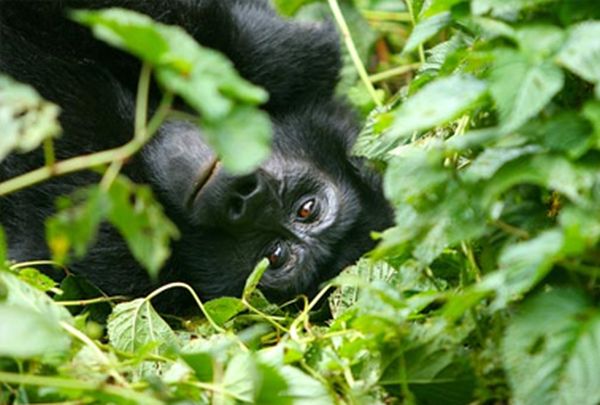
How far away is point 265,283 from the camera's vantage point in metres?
3.34

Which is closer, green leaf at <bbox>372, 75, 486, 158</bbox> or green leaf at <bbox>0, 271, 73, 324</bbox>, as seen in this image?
green leaf at <bbox>372, 75, 486, 158</bbox>

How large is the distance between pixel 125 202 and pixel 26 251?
160 cm

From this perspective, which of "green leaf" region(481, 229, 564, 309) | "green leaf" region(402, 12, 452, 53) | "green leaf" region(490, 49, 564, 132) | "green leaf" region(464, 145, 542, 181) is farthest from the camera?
"green leaf" region(402, 12, 452, 53)

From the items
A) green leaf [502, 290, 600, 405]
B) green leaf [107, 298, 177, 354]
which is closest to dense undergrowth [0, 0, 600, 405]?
green leaf [502, 290, 600, 405]

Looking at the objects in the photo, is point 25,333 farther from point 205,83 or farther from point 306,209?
point 306,209

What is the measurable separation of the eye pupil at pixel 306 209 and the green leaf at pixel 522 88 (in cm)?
159

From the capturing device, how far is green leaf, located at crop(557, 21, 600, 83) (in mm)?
1808

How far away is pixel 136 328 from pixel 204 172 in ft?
2.01

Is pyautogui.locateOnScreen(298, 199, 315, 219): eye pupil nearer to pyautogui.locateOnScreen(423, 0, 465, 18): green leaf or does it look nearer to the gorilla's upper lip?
the gorilla's upper lip

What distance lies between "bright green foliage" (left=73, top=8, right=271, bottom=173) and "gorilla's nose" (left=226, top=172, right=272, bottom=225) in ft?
5.03

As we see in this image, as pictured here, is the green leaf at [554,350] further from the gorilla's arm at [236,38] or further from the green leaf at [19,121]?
the gorilla's arm at [236,38]

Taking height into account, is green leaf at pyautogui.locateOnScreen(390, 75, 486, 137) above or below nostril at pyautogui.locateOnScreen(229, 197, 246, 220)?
above

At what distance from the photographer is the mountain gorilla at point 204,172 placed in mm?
3215

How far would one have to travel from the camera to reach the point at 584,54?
5.99 feet
